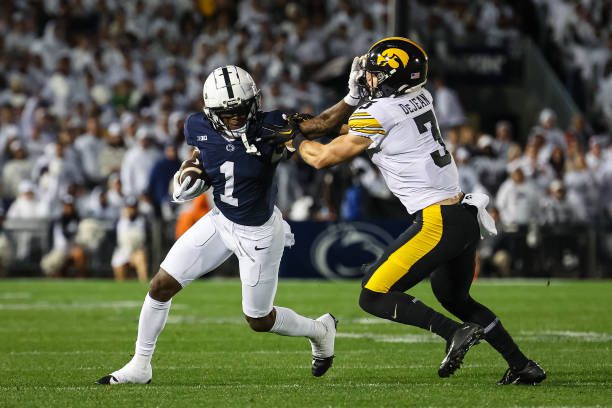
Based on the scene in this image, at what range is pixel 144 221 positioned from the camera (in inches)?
675

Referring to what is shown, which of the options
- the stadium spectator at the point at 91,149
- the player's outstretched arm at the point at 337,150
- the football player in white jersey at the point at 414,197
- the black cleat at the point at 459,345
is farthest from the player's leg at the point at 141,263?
the black cleat at the point at 459,345

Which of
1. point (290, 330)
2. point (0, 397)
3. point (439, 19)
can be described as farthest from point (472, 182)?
point (0, 397)

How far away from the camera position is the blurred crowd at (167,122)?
17453 millimetres

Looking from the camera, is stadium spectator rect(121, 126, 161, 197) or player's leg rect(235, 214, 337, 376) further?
stadium spectator rect(121, 126, 161, 197)

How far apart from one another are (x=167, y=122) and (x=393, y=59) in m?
12.0

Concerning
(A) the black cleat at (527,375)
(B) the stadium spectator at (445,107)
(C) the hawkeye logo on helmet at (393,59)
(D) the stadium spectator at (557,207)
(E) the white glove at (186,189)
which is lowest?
(D) the stadium spectator at (557,207)

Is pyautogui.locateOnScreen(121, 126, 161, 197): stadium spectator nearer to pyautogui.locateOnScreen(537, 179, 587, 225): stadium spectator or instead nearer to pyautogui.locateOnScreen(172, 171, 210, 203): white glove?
pyautogui.locateOnScreen(537, 179, 587, 225): stadium spectator

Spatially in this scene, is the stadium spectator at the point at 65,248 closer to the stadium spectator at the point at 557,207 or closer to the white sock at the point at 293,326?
the stadium spectator at the point at 557,207

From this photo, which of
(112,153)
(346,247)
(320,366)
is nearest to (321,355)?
(320,366)

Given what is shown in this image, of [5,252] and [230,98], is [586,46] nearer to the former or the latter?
[5,252]

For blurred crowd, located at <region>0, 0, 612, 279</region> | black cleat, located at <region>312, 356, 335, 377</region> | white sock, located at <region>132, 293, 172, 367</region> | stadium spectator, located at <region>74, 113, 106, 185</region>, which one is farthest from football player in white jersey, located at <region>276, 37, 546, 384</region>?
stadium spectator, located at <region>74, 113, 106, 185</region>

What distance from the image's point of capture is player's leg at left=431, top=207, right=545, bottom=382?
272 inches

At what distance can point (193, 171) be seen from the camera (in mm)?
7059

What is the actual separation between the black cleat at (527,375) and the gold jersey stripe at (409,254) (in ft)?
2.97
